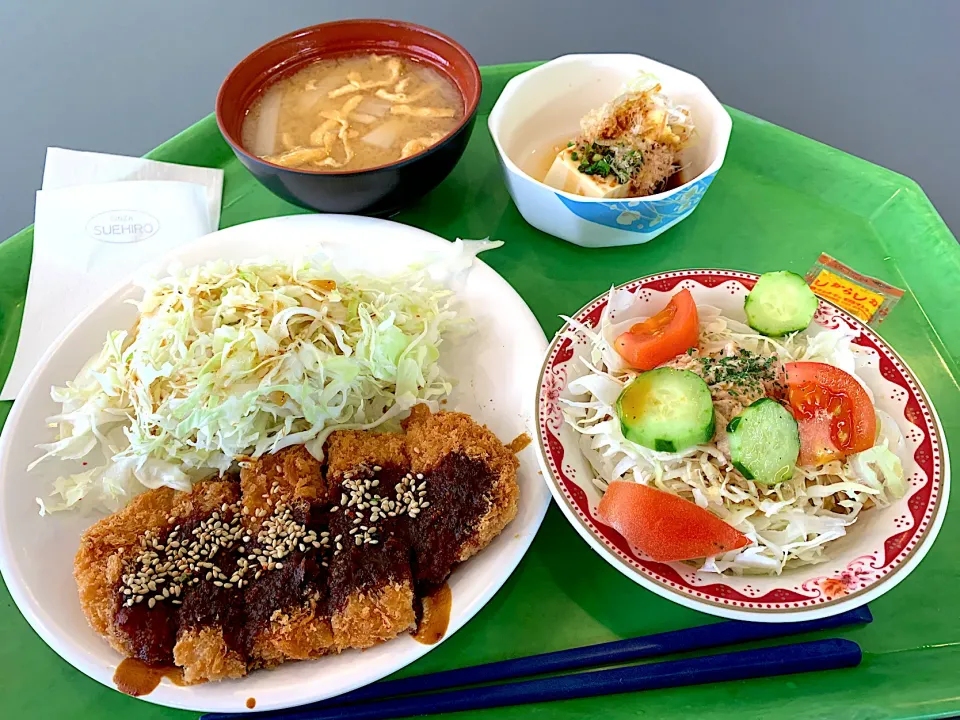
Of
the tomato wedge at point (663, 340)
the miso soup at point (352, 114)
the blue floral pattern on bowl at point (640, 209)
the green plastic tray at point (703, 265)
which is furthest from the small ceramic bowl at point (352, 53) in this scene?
the tomato wedge at point (663, 340)

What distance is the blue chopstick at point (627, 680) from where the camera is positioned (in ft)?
4.46

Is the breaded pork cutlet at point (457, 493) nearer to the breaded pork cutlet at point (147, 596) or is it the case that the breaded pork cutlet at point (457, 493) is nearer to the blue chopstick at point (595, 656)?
the blue chopstick at point (595, 656)

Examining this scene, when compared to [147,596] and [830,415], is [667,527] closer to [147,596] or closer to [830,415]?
[830,415]

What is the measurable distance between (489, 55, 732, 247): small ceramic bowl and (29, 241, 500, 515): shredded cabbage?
0.45 meters

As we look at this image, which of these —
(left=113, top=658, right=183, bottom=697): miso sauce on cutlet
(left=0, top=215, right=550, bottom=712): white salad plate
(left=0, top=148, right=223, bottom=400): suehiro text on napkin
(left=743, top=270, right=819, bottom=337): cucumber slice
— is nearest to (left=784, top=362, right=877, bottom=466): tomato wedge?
(left=743, top=270, right=819, bottom=337): cucumber slice

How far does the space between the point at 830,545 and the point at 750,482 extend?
0.21m

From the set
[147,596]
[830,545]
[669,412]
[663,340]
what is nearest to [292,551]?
[147,596]

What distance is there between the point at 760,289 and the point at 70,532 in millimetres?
1716

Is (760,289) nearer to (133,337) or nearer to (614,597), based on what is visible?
(614,597)

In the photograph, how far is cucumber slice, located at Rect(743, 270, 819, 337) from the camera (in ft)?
5.11

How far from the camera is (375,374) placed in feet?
5.76

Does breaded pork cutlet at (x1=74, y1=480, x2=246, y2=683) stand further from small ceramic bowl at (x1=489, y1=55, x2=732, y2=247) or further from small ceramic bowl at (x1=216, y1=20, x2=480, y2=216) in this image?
small ceramic bowl at (x1=489, y1=55, x2=732, y2=247)

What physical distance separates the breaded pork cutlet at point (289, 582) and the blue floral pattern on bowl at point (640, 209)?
3.33ft

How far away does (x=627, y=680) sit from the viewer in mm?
1363
